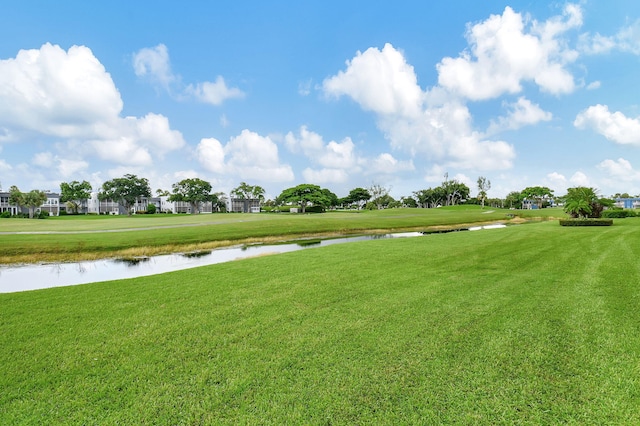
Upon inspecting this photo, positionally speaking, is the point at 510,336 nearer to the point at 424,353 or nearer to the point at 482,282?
the point at 424,353

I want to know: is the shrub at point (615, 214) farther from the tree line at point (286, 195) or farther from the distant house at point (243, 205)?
the distant house at point (243, 205)

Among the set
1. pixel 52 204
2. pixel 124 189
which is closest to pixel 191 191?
pixel 124 189

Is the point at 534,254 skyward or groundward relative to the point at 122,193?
groundward

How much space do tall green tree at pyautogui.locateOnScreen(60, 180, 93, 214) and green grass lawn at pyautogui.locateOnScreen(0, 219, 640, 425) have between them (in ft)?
410

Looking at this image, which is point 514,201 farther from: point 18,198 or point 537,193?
point 18,198

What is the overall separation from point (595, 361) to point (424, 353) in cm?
256

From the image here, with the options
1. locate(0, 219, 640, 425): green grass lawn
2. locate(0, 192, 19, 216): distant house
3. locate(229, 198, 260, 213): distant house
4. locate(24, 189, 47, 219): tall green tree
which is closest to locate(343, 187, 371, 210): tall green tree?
locate(229, 198, 260, 213): distant house

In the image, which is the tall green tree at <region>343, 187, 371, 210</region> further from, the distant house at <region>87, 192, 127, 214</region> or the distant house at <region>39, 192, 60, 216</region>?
the distant house at <region>39, 192, 60, 216</region>

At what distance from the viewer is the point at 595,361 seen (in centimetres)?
464

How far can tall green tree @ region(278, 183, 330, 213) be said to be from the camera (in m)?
104

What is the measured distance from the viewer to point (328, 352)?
5.12 meters

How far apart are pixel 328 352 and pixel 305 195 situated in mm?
100066

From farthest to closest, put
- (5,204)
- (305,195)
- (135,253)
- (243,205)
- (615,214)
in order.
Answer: (243,205) → (305,195) → (5,204) → (615,214) → (135,253)

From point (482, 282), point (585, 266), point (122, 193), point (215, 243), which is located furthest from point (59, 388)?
point (122, 193)
